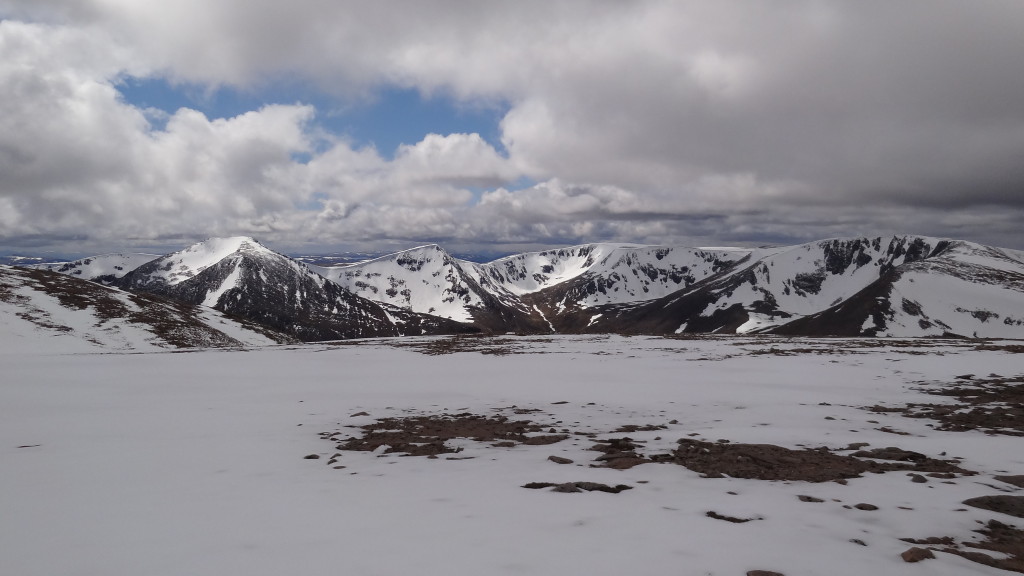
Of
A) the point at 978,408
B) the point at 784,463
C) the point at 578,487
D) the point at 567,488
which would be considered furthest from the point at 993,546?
the point at 978,408

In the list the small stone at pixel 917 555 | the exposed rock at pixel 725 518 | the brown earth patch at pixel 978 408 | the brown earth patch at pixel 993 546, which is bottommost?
the brown earth patch at pixel 978 408

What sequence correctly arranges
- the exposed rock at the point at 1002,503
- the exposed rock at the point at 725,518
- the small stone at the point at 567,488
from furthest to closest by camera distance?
1. the small stone at the point at 567,488
2. the exposed rock at the point at 1002,503
3. the exposed rock at the point at 725,518

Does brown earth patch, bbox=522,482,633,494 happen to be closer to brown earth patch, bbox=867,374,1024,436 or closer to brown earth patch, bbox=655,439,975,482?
brown earth patch, bbox=655,439,975,482

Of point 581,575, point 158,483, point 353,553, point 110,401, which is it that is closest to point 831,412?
point 581,575

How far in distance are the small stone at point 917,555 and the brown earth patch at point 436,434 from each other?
8.96 m

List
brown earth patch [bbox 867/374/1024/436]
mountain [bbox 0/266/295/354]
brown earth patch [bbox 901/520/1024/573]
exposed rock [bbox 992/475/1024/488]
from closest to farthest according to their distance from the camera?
1. brown earth patch [bbox 901/520/1024/573]
2. exposed rock [bbox 992/475/1024/488]
3. brown earth patch [bbox 867/374/1024/436]
4. mountain [bbox 0/266/295/354]

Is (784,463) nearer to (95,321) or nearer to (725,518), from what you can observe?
(725,518)

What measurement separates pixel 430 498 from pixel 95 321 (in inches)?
4052

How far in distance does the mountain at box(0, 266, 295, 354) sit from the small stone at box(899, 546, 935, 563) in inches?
3498

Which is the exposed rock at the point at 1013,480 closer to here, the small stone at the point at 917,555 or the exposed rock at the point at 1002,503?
the exposed rock at the point at 1002,503

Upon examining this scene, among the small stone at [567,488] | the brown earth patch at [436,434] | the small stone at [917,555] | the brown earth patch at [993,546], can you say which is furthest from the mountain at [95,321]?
the brown earth patch at [993,546]

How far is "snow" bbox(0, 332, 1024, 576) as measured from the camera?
6043mm

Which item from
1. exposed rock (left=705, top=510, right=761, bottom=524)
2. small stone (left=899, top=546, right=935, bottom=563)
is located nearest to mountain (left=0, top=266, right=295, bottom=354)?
exposed rock (left=705, top=510, right=761, bottom=524)

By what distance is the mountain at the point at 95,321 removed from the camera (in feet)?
231
